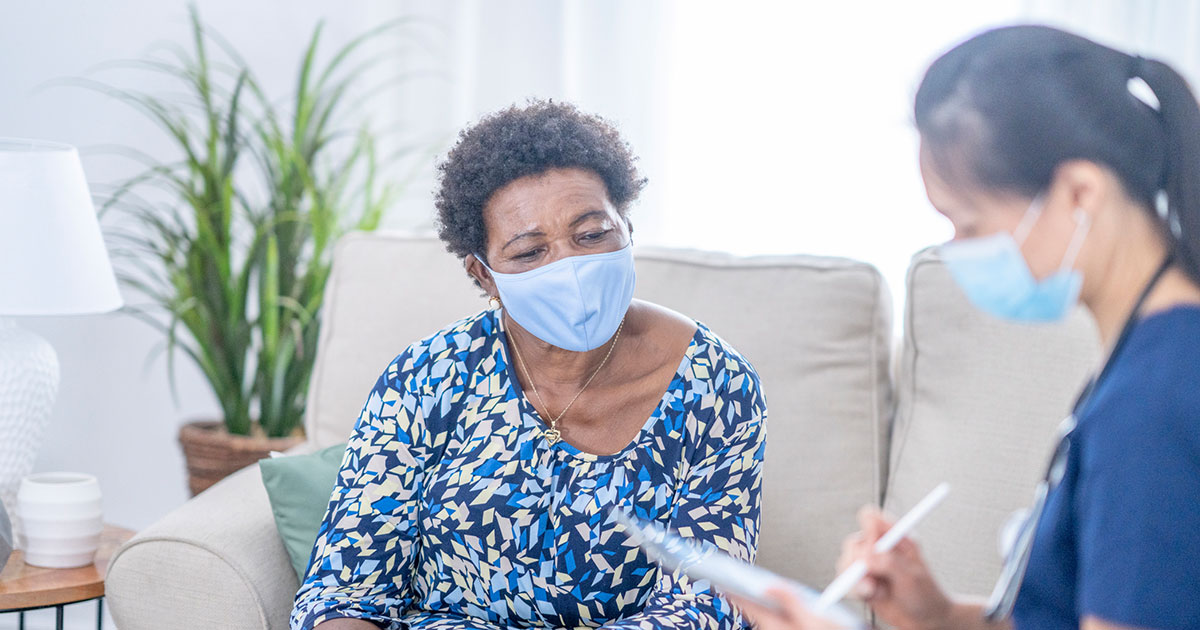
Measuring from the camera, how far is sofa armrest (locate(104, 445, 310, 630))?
158 centimetres

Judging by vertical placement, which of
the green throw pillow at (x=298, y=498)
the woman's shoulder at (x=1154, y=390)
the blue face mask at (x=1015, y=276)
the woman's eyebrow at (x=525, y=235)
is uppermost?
the blue face mask at (x=1015, y=276)

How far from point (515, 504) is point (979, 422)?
2.63ft

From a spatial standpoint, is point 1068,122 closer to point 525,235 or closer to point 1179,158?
point 1179,158

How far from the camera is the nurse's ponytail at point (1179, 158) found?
2.50 ft

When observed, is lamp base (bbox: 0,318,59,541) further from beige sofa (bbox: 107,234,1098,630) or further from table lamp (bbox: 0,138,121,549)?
beige sofa (bbox: 107,234,1098,630)

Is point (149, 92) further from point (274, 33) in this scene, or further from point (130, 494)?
point (130, 494)

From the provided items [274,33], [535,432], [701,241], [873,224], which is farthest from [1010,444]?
[274,33]

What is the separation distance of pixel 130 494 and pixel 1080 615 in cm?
285

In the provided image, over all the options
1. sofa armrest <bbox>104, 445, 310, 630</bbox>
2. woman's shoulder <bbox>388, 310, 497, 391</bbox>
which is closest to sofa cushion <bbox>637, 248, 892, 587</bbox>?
woman's shoulder <bbox>388, 310, 497, 391</bbox>

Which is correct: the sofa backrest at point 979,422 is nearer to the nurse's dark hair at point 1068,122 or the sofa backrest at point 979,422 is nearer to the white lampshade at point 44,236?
the nurse's dark hair at point 1068,122

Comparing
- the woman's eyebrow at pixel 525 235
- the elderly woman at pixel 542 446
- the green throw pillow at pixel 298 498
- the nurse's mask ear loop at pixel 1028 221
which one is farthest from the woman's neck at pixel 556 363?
the nurse's mask ear loop at pixel 1028 221

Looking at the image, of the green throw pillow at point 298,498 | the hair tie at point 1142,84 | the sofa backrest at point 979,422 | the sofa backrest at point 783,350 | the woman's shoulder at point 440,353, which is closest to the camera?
the hair tie at point 1142,84

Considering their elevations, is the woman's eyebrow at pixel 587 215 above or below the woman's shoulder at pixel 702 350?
above

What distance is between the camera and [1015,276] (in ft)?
2.63
